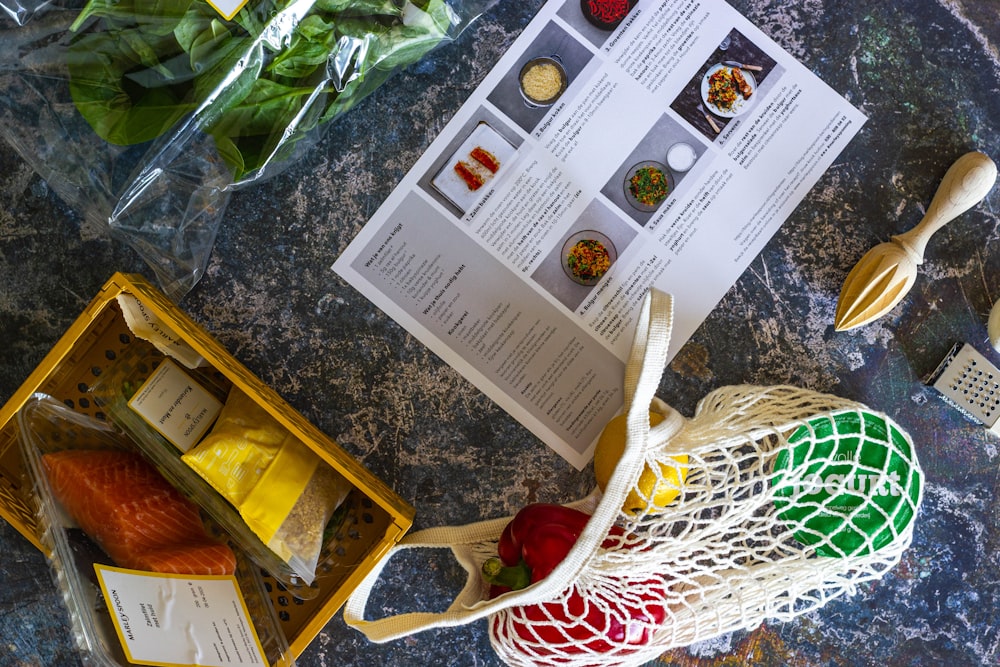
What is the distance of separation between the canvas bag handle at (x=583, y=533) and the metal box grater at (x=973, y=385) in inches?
12.5

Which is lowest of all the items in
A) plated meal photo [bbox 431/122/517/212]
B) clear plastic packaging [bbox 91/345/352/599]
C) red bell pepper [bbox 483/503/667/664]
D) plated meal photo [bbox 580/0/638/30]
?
clear plastic packaging [bbox 91/345/352/599]

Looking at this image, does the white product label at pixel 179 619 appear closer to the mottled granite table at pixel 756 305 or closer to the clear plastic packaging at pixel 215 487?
the clear plastic packaging at pixel 215 487

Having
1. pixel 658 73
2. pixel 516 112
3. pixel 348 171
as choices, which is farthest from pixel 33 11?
pixel 658 73

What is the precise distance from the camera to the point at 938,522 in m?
0.77

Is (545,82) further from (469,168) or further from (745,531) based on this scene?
(745,531)

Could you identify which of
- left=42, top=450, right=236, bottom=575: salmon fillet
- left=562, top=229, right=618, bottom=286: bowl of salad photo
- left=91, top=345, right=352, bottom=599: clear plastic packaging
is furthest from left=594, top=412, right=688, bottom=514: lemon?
left=42, top=450, right=236, bottom=575: salmon fillet

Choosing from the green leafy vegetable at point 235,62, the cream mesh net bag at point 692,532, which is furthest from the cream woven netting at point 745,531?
the green leafy vegetable at point 235,62

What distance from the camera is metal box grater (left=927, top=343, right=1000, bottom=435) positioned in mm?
746

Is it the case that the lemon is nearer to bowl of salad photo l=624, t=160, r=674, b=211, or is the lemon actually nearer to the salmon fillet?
bowl of salad photo l=624, t=160, r=674, b=211

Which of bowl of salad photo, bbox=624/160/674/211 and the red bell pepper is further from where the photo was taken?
bowl of salad photo, bbox=624/160/674/211

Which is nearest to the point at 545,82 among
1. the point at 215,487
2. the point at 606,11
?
the point at 606,11

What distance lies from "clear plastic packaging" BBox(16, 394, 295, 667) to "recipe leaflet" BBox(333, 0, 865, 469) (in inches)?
11.5

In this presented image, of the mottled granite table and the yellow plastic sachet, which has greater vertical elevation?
the mottled granite table

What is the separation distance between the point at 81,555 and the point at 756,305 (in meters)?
0.70
